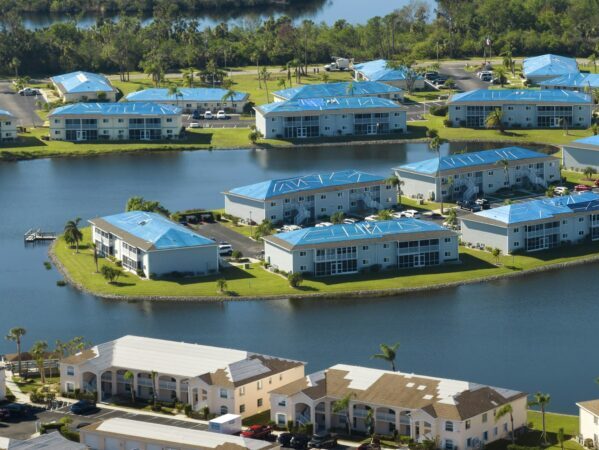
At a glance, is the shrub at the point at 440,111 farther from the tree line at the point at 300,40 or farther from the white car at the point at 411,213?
the white car at the point at 411,213

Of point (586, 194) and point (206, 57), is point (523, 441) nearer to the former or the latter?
point (586, 194)

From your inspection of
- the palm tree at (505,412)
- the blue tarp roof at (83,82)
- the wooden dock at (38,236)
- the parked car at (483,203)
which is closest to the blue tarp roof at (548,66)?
the blue tarp roof at (83,82)

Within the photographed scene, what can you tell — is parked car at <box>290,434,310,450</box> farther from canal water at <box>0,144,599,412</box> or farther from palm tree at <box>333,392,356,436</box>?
canal water at <box>0,144,599,412</box>

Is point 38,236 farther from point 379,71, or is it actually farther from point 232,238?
point 379,71

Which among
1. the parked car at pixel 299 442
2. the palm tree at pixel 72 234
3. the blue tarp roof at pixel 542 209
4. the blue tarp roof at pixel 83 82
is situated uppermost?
the blue tarp roof at pixel 83 82

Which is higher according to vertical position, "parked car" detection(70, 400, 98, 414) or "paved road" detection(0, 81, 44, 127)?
"paved road" detection(0, 81, 44, 127)

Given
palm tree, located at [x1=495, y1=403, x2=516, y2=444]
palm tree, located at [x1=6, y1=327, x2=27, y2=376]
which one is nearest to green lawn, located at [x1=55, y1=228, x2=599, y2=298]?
palm tree, located at [x1=6, y1=327, x2=27, y2=376]
